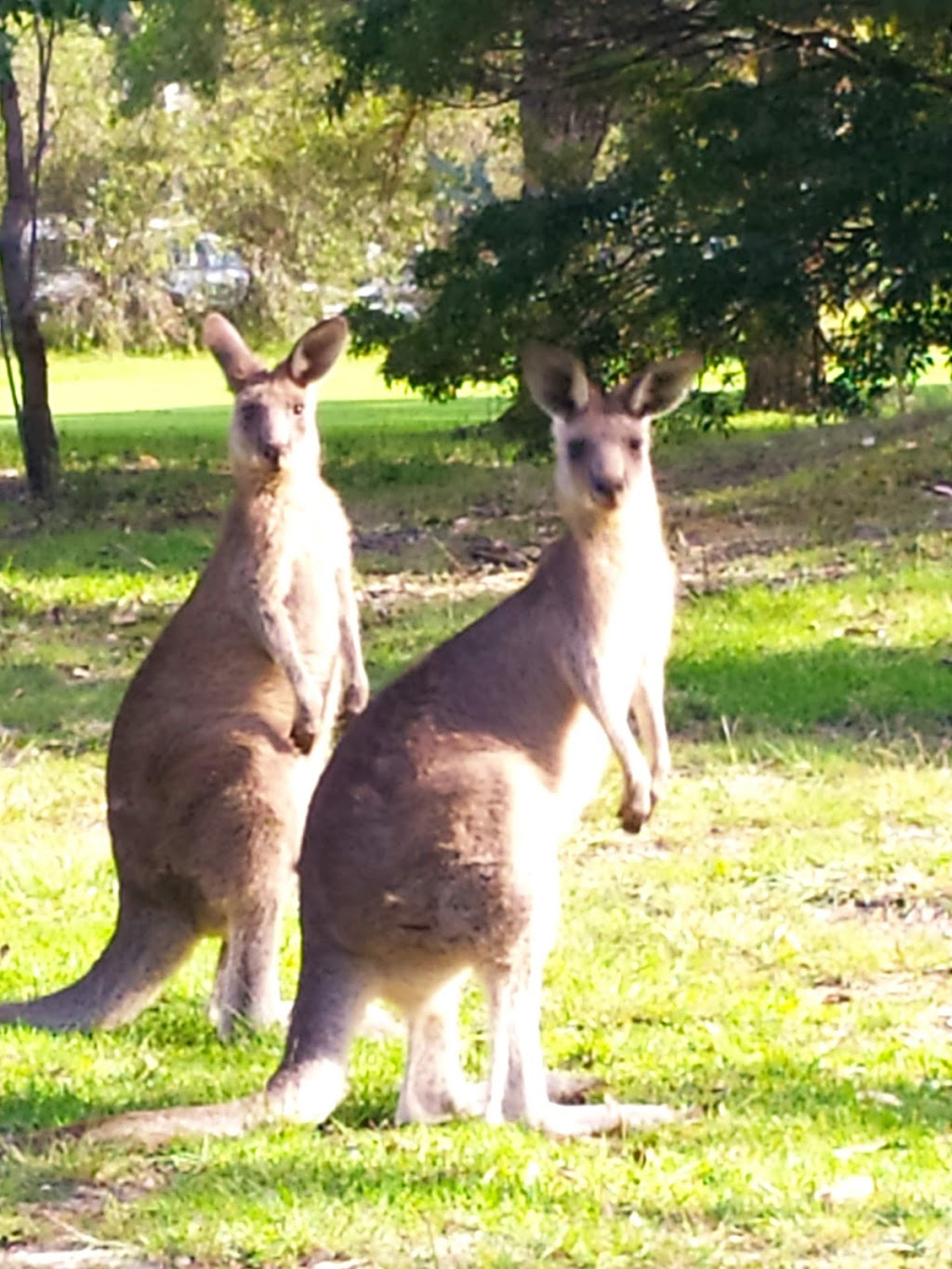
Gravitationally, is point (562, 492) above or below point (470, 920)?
above

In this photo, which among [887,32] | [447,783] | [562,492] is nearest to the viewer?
[447,783]

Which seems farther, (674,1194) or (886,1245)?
(674,1194)

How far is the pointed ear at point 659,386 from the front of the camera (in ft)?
15.3

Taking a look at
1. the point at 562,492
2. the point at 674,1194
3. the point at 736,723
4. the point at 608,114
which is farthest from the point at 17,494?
the point at 674,1194

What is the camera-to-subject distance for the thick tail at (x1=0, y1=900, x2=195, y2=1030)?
188 inches

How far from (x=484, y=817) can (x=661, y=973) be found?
52.8 inches

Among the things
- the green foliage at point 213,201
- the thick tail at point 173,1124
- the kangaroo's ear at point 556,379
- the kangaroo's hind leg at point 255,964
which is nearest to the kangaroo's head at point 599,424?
the kangaroo's ear at point 556,379

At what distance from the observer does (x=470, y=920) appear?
12.9ft

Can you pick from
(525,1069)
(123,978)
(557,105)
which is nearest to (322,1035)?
(525,1069)

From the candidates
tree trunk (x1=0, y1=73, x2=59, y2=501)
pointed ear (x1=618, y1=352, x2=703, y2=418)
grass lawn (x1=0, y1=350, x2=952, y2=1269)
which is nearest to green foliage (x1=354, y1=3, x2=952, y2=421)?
grass lawn (x1=0, y1=350, x2=952, y2=1269)

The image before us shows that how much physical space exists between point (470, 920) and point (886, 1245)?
32.2 inches

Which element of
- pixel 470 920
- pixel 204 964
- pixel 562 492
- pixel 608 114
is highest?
pixel 608 114

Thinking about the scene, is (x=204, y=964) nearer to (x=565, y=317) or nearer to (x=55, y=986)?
(x=55, y=986)

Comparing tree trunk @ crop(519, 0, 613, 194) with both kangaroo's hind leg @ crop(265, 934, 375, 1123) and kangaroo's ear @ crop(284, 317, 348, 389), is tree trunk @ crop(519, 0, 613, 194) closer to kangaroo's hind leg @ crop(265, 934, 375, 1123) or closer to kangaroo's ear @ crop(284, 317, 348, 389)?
kangaroo's ear @ crop(284, 317, 348, 389)
